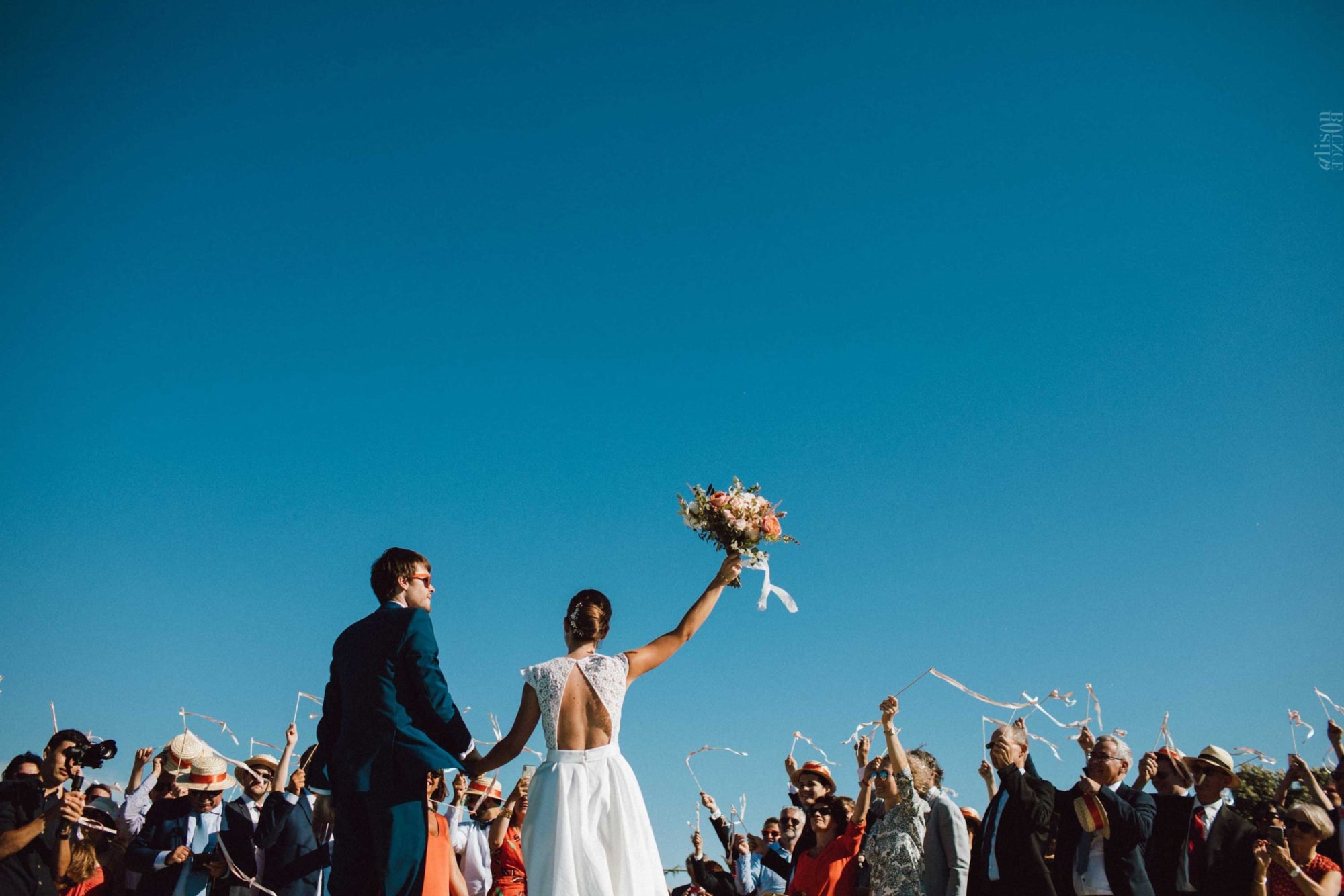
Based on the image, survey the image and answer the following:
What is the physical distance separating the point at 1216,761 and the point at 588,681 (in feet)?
20.9

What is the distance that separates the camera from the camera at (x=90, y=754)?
7438mm

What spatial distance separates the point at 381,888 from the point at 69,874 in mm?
4729

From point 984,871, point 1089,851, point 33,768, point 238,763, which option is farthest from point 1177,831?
point 33,768

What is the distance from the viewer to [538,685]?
5.95m

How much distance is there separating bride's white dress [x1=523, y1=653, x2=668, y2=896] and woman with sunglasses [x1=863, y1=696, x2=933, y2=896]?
322 cm

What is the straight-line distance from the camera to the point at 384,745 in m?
5.05

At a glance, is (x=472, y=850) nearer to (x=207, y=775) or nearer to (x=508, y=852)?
(x=508, y=852)

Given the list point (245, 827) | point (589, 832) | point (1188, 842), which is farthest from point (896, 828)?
point (245, 827)

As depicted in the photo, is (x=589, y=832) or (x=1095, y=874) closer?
(x=589, y=832)

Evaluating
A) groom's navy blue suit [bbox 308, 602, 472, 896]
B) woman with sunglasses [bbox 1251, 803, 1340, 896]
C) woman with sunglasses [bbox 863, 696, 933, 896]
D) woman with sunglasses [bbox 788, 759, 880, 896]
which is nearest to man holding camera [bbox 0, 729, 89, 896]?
groom's navy blue suit [bbox 308, 602, 472, 896]

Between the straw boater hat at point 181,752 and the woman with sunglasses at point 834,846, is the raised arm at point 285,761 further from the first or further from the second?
the woman with sunglasses at point 834,846

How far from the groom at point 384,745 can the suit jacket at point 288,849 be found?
385cm

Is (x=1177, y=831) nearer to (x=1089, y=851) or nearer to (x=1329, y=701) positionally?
(x=1089, y=851)

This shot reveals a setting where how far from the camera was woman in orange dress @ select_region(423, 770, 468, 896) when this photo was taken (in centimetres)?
504
